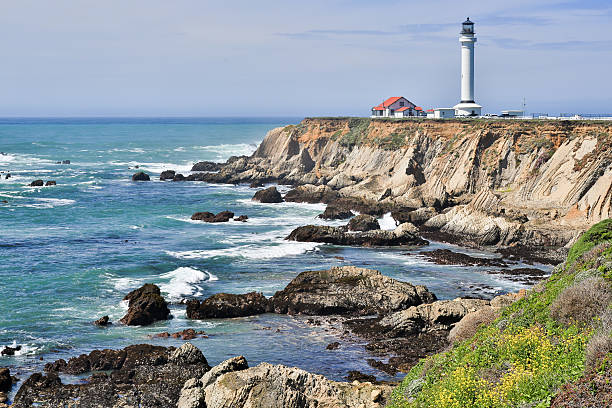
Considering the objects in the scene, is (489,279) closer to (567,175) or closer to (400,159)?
(567,175)

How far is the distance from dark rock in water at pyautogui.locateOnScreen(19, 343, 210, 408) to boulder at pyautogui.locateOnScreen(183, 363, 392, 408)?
209 cm

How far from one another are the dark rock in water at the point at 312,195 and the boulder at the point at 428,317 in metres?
38.6

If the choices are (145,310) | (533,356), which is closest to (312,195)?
(145,310)

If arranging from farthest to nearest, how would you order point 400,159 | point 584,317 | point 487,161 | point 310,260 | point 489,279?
1. point 400,159
2. point 487,161
3. point 310,260
4. point 489,279
5. point 584,317

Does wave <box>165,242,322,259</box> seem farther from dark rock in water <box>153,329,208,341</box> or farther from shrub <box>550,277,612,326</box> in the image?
shrub <box>550,277,612,326</box>

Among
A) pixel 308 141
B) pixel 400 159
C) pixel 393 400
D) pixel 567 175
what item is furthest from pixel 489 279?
pixel 308 141

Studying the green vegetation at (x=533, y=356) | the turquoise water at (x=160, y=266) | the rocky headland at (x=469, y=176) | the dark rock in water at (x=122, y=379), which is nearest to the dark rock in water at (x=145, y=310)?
the turquoise water at (x=160, y=266)

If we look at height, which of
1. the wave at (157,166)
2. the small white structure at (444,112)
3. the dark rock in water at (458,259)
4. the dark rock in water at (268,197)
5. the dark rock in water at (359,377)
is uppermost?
the small white structure at (444,112)

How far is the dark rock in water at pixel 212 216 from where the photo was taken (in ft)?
193

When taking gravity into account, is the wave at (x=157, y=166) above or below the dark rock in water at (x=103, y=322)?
above

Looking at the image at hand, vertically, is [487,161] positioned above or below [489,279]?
above

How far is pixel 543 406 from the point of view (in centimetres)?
1295

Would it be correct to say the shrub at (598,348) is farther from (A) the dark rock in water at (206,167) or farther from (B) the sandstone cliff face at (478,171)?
(A) the dark rock in water at (206,167)

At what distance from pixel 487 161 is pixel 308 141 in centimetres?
3765
